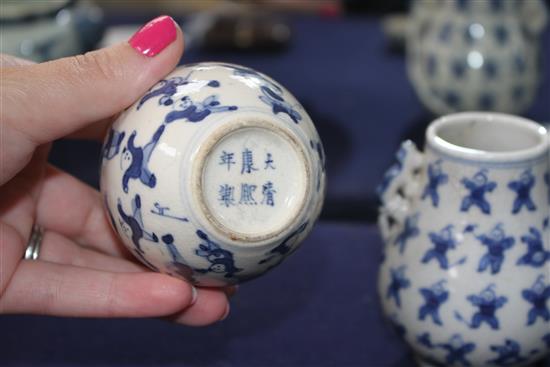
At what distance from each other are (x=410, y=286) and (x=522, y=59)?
1.77ft

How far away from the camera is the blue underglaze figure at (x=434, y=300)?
2.31 feet

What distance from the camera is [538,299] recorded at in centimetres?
70

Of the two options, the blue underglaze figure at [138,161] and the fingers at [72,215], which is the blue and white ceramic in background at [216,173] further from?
the fingers at [72,215]

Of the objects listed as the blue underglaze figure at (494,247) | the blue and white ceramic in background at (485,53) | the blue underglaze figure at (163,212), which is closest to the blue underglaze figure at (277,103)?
the blue underglaze figure at (163,212)

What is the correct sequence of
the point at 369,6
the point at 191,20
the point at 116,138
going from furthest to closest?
1. the point at 369,6
2. the point at 191,20
3. the point at 116,138

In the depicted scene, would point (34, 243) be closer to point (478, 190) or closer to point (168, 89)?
point (168, 89)

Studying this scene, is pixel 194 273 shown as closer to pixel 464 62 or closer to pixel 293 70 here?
pixel 464 62

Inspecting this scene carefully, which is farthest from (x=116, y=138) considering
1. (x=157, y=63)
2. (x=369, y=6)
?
(x=369, y=6)

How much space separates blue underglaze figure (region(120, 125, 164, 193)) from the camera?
592mm

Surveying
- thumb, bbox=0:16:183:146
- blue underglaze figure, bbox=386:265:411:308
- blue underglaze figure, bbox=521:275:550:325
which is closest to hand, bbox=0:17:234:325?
thumb, bbox=0:16:183:146

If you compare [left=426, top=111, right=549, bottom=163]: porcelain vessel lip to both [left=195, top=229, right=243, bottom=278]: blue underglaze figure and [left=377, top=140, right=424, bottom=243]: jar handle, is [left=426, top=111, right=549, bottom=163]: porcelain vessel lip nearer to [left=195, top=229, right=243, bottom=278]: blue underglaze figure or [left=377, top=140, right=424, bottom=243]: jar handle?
[left=377, top=140, right=424, bottom=243]: jar handle

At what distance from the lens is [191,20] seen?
65.8 inches

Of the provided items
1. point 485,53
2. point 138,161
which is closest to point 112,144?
point 138,161

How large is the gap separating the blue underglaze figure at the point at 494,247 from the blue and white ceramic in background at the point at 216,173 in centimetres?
17
